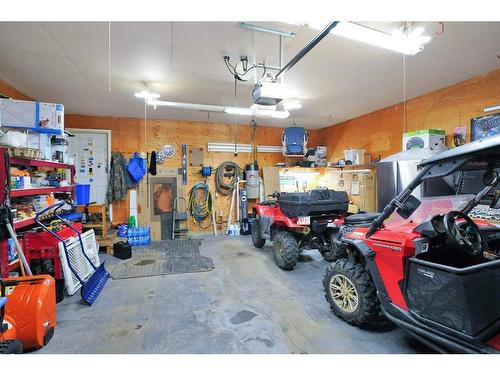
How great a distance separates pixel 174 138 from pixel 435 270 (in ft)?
19.8

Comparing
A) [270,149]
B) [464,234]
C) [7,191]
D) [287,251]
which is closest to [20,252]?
[7,191]

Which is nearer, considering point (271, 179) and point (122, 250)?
point (122, 250)

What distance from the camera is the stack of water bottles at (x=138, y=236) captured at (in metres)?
5.50

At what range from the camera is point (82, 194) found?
4855mm

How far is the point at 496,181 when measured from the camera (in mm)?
1634

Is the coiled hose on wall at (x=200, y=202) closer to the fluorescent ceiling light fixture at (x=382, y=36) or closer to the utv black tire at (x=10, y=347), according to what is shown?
the utv black tire at (x=10, y=347)

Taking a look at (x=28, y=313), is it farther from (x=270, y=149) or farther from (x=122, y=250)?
(x=270, y=149)

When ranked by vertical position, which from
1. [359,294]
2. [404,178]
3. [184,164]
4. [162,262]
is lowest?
[162,262]

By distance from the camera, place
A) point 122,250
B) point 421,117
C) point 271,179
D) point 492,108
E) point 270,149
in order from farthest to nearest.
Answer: point 270,149 < point 271,179 < point 421,117 < point 122,250 < point 492,108

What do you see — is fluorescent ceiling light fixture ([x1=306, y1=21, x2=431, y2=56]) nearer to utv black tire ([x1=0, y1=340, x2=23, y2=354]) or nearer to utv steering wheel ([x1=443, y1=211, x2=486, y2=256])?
utv steering wheel ([x1=443, y1=211, x2=486, y2=256])

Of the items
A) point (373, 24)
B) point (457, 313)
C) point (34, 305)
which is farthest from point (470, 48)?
point (34, 305)

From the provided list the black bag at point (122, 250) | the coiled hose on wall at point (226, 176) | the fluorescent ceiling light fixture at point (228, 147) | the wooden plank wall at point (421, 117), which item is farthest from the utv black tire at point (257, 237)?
the wooden plank wall at point (421, 117)

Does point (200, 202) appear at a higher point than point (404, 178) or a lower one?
lower
